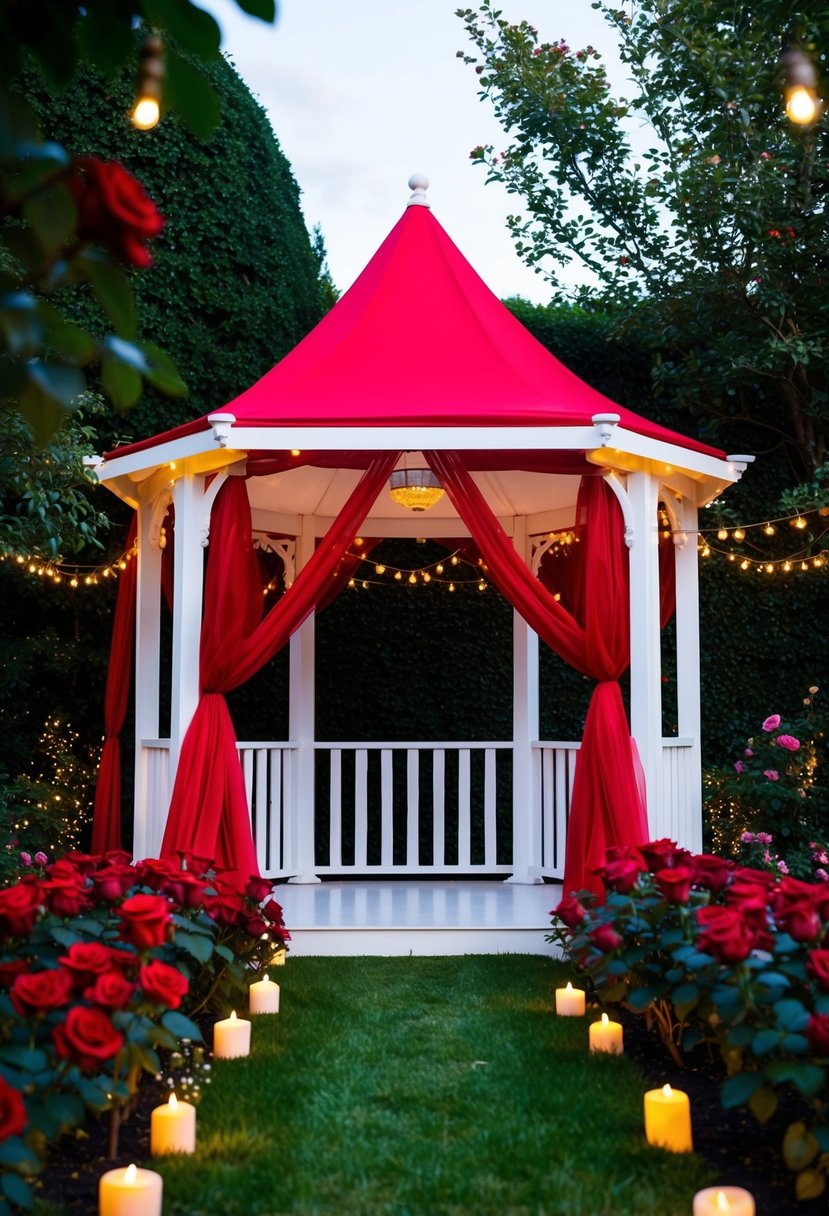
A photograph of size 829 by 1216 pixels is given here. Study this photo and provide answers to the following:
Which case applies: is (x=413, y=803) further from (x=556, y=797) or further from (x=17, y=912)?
(x=17, y=912)

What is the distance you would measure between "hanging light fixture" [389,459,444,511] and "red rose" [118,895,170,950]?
3.57 m

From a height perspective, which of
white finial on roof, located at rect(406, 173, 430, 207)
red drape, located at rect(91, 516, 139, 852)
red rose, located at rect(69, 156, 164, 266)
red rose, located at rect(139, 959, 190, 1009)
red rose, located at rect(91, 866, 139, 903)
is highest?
white finial on roof, located at rect(406, 173, 430, 207)

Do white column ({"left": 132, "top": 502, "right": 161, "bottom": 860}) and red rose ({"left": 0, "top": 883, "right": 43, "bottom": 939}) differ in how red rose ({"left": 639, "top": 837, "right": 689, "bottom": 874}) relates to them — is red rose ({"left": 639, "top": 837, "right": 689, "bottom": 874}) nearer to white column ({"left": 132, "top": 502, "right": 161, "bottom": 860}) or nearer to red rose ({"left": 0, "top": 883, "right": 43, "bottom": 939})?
red rose ({"left": 0, "top": 883, "right": 43, "bottom": 939})

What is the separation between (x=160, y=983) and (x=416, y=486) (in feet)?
12.6

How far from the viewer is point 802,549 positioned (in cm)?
851

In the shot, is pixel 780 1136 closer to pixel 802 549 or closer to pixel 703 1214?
pixel 703 1214

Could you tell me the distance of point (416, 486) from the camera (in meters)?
6.22

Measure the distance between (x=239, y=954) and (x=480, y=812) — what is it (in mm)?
4628

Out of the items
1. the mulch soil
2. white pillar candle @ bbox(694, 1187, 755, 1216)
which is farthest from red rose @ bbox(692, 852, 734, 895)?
white pillar candle @ bbox(694, 1187, 755, 1216)

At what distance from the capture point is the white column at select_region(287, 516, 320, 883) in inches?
286

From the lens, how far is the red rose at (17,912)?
280 cm

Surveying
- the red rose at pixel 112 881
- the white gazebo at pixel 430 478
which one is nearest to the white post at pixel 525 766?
the white gazebo at pixel 430 478

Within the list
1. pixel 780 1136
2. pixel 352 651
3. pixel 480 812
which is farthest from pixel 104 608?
pixel 780 1136

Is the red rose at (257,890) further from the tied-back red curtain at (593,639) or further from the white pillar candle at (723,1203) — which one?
the white pillar candle at (723,1203)
